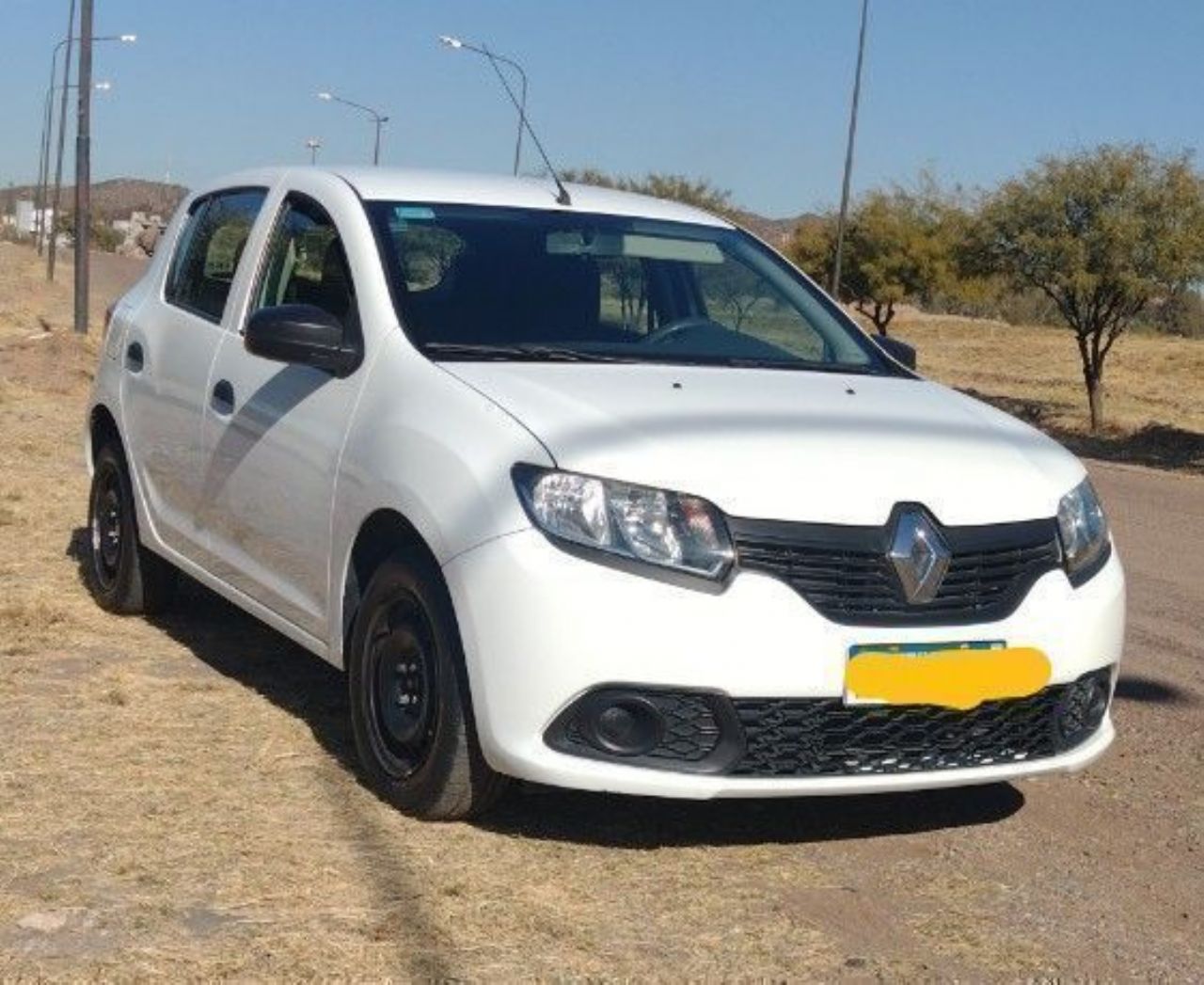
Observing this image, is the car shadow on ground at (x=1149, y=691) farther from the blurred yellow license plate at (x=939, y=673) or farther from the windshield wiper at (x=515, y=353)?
the windshield wiper at (x=515, y=353)

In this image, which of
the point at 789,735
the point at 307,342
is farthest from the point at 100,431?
the point at 789,735

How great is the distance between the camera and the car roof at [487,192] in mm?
5977

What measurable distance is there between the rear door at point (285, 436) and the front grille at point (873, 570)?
1371 mm

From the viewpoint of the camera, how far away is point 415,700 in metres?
4.98

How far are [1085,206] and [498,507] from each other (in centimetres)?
2868

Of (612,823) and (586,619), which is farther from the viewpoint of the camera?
(612,823)

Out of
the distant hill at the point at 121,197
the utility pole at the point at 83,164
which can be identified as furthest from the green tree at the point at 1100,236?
the distant hill at the point at 121,197

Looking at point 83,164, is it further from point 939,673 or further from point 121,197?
point 121,197

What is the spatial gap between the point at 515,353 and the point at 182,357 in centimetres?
173

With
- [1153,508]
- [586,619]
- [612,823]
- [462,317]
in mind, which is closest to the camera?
[586,619]

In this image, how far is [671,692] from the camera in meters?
4.49

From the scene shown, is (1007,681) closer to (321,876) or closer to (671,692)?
(671,692)

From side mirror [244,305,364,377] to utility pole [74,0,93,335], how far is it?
19.5 m

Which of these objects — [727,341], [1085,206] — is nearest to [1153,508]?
[727,341]
